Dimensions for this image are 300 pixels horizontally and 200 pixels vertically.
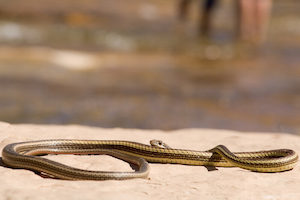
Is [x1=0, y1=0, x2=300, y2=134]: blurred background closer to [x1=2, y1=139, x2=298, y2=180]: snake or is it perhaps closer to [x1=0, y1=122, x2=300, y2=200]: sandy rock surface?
[x1=2, y1=139, x2=298, y2=180]: snake

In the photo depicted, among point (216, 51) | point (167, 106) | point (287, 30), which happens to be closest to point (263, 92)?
point (167, 106)

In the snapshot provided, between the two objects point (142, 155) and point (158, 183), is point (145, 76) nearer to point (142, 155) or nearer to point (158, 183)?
point (142, 155)

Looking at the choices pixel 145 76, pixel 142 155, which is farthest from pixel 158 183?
pixel 145 76

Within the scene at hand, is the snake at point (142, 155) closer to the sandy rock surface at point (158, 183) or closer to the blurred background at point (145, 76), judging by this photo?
the sandy rock surface at point (158, 183)

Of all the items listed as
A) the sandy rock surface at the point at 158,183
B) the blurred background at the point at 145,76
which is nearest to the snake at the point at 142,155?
the sandy rock surface at the point at 158,183

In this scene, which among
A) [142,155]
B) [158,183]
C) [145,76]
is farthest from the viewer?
[145,76]

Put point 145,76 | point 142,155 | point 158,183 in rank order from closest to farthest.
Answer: point 158,183, point 142,155, point 145,76

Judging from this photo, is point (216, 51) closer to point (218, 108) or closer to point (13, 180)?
point (218, 108)
